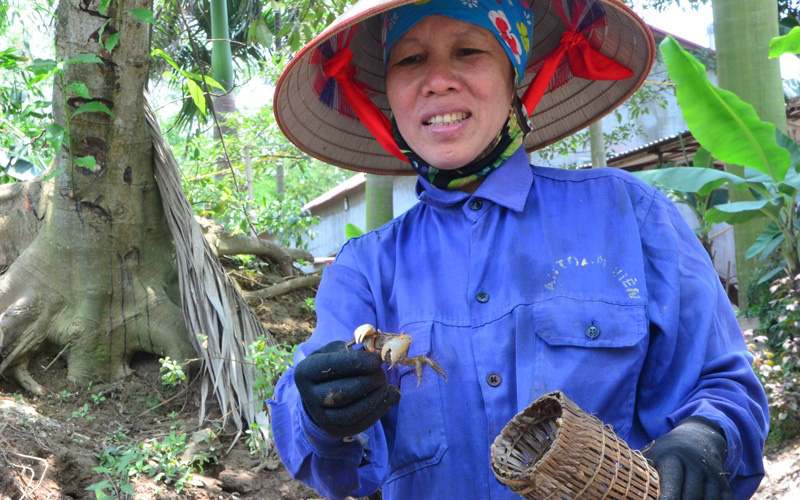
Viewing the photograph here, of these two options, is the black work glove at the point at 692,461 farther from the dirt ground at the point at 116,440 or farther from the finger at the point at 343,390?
the dirt ground at the point at 116,440

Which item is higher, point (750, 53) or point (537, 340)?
point (750, 53)

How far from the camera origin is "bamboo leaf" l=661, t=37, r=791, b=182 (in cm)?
511

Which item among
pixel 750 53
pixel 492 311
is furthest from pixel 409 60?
pixel 750 53

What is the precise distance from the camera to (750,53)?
5.83 meters

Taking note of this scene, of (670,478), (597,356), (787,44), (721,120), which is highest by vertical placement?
(787,44)

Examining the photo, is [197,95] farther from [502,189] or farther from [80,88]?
[502,189]

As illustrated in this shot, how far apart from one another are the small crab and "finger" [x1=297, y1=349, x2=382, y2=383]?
0.20ft

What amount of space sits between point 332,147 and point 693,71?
3.45 metres

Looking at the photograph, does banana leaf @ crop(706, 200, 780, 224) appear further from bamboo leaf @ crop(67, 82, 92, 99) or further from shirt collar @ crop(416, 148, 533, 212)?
bamboo leaf @ crop(67, 82, 92, 99)

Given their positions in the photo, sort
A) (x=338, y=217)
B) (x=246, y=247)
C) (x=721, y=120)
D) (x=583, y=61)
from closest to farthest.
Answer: (x=583, y=61), (x=721, y=120), (x=246, y=247), (x=338, y=217)

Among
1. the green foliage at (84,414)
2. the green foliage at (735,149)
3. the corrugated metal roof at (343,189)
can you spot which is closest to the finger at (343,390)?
the green foliage at (84,414)

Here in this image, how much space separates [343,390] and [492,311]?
0.46 m

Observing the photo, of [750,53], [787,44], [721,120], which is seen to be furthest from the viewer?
[750,53]

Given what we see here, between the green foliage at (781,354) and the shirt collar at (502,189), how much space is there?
3.65m
